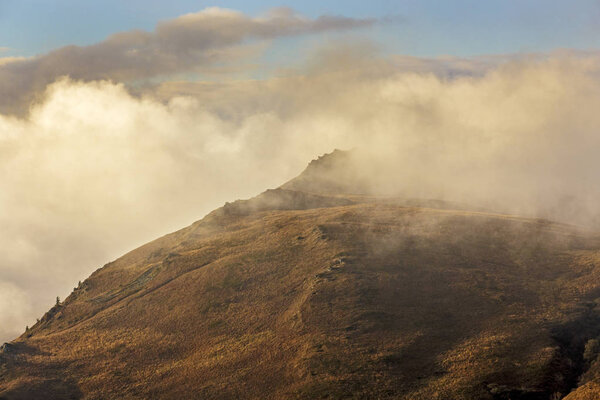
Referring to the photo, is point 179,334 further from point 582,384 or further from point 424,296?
point 582,384

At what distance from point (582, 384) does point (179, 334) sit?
2416 inches

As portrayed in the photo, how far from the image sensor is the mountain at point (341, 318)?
214ft

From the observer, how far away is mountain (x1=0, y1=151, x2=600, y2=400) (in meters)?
65.1

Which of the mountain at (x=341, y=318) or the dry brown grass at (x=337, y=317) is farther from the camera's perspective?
the dry brown grass at (x=337, y=317)

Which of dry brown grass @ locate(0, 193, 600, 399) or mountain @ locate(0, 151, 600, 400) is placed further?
dry brown grass @ locate(0, 193, 600, 399)

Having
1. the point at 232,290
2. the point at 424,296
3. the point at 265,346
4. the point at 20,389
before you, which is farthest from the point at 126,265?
the point at 424,296

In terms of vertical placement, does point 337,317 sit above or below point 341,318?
above

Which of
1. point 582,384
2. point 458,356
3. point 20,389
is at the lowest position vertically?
point 582,384

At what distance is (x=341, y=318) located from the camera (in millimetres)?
81188

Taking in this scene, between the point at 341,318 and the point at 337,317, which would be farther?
the point at 337,317

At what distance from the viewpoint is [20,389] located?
75.3m

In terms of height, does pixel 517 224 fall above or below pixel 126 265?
below

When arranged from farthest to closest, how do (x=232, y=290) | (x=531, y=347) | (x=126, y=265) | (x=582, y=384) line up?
(x=126, y=265)
(x=232, y=290)
(x=531, y=347)
(x=582, y=384)

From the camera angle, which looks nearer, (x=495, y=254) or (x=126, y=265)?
(x=495, y=254)
